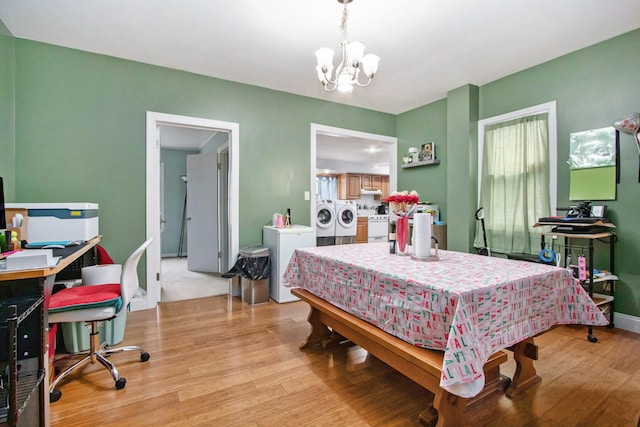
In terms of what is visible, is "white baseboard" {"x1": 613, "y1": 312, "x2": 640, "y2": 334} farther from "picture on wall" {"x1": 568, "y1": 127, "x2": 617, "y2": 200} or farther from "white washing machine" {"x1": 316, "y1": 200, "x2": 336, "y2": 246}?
"white washing machine" {"x1": 316, "y1": 200, "x2": 336, "y2": 246}

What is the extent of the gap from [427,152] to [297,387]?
3.53m

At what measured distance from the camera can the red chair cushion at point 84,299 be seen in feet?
Result: 5.34

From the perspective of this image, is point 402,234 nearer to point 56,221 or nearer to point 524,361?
point 524,361

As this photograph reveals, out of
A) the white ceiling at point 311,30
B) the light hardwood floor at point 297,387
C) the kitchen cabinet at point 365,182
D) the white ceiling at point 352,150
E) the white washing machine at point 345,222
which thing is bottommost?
the light hardwood floor at point 297,387

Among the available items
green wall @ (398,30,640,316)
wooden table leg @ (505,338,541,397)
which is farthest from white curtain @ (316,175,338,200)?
wooden table leg @ (505,338,541,397)

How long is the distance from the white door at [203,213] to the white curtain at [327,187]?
13.3 ft

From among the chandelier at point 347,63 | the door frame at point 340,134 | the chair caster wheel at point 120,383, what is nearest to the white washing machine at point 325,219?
the door frame at point 340,134

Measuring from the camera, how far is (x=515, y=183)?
3.28m

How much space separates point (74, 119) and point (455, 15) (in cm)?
344

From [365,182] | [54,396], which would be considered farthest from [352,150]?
[54,396]

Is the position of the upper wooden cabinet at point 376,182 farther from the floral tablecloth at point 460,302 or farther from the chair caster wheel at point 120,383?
the chair caster wheel at point 120,383

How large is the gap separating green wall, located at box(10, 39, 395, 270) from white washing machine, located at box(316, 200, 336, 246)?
2.33m

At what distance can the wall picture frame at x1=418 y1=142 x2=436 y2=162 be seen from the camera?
4.13 metres

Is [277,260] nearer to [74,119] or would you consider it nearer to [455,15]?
[74,119]
